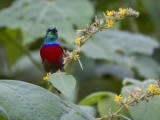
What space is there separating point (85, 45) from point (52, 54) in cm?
278

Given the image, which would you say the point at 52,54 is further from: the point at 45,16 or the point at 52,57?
the point at 45,16

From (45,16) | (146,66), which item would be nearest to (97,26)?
(45,16)

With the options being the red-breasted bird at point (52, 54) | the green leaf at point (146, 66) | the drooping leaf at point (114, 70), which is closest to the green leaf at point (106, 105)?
the red-breasted bird at point (52, 54)

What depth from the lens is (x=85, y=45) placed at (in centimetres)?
512

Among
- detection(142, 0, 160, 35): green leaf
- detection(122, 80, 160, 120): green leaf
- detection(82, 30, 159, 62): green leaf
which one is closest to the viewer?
detection(122, 80, 160, 120): green leaf

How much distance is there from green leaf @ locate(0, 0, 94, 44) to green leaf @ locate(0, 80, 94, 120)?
244cm

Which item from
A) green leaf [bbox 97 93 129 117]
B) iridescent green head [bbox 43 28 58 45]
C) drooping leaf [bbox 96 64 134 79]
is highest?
iridescent green head [bbox 43 28 58 45]

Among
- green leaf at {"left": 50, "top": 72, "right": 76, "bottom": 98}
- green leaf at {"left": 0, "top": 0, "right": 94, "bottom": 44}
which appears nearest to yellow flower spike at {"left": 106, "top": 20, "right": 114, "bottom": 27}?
green leaf at {"left": 50, "top": 72, "right": 76, "bottom": 98}

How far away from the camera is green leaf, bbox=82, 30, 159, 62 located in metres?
5.00

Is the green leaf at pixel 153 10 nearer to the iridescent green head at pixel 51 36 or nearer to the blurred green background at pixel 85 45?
the blurred green background at pixel 85 45

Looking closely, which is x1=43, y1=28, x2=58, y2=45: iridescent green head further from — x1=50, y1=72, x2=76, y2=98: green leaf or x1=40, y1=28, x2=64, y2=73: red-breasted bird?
x1=50, y1=72, x2=76, y2=98: green leaf

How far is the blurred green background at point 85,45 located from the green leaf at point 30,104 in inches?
95.1

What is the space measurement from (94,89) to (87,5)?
98 centimetres

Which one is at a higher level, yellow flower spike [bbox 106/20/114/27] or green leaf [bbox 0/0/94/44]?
yellow flower spike [bbox 106/20/114/27]
